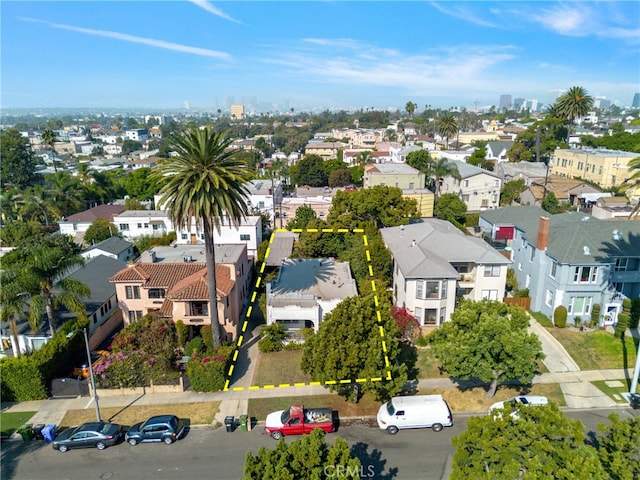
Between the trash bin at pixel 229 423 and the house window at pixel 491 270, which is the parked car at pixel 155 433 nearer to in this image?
the trash bin at pixel 229 423

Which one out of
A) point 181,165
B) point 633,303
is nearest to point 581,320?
point 633,303

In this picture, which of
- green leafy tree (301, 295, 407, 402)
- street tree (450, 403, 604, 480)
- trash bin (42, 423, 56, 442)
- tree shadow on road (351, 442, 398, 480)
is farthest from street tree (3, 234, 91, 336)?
street tree (450, 403, 604, 480)

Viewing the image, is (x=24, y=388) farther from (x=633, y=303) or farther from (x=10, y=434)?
(x=633, y=303)

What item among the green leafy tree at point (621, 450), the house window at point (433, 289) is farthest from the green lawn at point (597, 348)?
the green leafy tree at point (621, 450)

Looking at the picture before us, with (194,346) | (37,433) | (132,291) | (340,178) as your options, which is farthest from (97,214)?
(340,178)

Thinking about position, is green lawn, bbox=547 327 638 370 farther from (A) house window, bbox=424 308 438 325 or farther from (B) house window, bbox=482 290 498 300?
(A) house window, bbox=424 308 438 325

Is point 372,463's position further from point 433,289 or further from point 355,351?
point 433,289
